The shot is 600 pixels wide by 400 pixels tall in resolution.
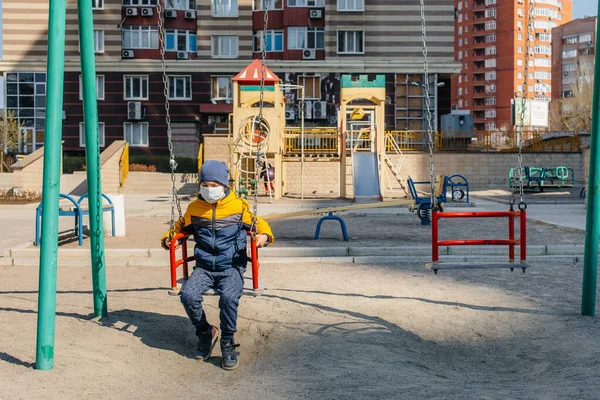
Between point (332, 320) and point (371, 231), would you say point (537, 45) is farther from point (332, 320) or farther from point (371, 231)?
point (332, 320)

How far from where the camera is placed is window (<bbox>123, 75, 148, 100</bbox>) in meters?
44.3

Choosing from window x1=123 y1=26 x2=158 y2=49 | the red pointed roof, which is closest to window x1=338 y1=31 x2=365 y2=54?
window x1=123 y1=26 x2=158 y2=49

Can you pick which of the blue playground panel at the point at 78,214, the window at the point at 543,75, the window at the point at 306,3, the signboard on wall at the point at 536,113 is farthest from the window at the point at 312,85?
the window at the point at 543,75

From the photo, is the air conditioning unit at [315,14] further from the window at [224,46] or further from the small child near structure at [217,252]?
the small child near structure at [217,252]

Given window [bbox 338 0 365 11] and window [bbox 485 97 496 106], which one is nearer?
window [bbox 338 0 365 11]

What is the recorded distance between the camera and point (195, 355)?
620 centimetres

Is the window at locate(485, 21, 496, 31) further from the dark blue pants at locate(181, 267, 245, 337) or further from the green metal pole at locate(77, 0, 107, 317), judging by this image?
the dark blue pants at locate(181, 267, 245, 337)

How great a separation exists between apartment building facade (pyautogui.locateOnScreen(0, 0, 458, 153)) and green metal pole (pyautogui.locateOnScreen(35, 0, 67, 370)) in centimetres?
3789

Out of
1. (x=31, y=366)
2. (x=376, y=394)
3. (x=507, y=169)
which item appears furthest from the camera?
(x=507, y=169)

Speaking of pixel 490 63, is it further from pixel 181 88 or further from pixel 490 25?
pixel 181 88

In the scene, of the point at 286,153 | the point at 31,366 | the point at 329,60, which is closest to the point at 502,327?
the point at 31,366

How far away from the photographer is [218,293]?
6090 mm

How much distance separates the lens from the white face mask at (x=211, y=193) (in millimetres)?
6230

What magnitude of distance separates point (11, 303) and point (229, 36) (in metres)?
38.3
